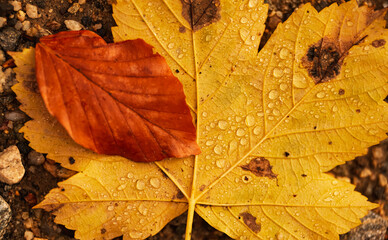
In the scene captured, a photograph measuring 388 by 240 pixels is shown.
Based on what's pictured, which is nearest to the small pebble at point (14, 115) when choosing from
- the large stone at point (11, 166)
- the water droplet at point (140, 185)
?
the large stone at point (11, 166)

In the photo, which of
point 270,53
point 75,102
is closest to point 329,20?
point 270,53

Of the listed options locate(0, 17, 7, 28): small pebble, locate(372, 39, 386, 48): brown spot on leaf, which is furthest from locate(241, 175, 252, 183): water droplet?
locate(0, 17, 7, 28): small pebble

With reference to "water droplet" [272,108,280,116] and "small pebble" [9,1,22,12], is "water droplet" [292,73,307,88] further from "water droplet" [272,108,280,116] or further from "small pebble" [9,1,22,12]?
"small pebble" [9,1,22,12]

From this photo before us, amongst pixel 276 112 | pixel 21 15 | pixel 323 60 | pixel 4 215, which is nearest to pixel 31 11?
pixel 21 15

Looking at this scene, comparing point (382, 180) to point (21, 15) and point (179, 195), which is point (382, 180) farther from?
point (21, 15)

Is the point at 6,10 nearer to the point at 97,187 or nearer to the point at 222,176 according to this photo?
the point at 97,187

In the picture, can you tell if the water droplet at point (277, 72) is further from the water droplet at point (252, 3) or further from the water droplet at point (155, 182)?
the water droplet at point (155, 182)
